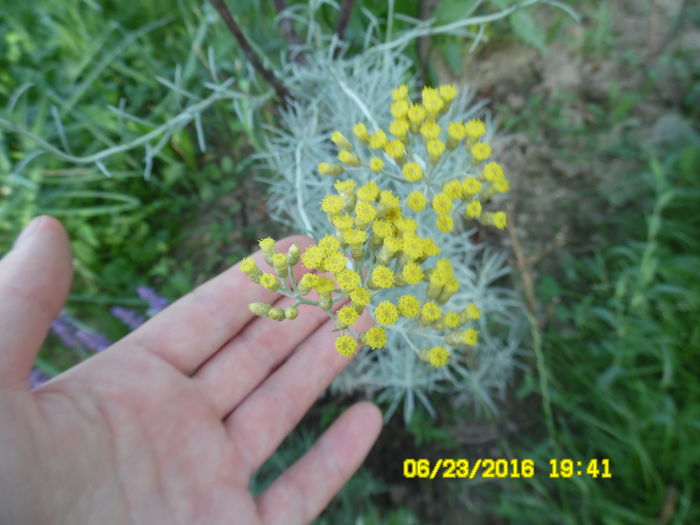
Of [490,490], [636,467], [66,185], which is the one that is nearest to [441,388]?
[490,490]

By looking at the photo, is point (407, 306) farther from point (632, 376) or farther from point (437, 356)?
point (632, 376)

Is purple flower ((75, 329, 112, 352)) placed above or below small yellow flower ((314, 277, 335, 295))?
above

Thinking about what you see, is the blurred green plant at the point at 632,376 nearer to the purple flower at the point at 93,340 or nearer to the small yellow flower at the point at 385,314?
the small yellow flower at the point at 385,314

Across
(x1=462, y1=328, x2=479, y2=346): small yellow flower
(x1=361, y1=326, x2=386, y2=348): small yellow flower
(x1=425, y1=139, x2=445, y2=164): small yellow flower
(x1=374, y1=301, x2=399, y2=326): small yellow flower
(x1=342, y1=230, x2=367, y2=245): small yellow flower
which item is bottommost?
(x1=462, y1=328, x2=479, y2=346): small yellow flower

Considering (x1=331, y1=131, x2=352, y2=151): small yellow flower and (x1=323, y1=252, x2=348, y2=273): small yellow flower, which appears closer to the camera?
(x1=323, y1=252, x2=348, y2=273): small yellow flower

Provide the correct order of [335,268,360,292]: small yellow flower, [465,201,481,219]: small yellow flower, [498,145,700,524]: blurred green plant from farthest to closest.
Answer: [498,145,700,524]: blurred green plant < [465,201,481,219]: small yellow flower < [335,268,360,292]: small yellow flower

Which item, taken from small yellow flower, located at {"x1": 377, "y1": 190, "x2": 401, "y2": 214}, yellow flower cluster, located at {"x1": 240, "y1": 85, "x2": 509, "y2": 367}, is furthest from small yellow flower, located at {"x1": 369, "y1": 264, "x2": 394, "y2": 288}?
small yellow flower, located at {"x1": 377, "y1": 190, "x2": 401, "y2": 214}

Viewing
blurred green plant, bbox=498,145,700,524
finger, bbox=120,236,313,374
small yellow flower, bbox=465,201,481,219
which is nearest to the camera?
small yellow flower, bbox=465,201,481,219

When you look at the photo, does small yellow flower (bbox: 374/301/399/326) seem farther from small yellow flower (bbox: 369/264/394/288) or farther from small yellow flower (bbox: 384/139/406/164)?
small yellow flower (bbox: 384/139/406/164)

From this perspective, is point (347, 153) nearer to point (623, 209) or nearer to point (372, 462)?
point (372, 462)
